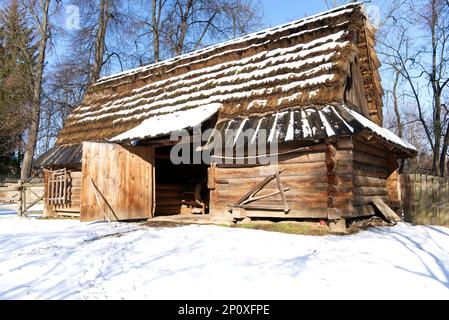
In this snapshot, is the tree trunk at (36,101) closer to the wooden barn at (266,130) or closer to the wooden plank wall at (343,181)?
the wooden barn at (266,130)

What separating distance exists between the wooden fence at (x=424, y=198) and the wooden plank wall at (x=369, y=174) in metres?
0.89

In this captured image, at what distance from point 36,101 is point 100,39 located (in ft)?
18.4

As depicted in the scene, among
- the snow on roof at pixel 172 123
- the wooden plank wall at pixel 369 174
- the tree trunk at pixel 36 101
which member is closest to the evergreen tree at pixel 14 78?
the tree trunk at pixel 36 101

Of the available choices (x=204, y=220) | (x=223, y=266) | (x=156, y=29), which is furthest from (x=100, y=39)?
(x=223, y=266)

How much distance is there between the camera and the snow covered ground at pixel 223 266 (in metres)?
4.10

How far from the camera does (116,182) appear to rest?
33.5 feet

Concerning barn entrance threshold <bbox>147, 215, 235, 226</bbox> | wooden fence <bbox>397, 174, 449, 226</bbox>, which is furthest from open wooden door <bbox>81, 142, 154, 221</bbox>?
wooden fence <bbox>397, 174, 449, 226</bbox>

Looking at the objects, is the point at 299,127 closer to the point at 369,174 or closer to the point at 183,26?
the point at 369,174

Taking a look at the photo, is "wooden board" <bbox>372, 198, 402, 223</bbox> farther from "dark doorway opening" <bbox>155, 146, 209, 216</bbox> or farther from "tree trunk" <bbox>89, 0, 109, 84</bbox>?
"tree trunk" <bbox>89, 0, 109, 84</bbox>

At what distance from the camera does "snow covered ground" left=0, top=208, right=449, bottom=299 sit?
410cm

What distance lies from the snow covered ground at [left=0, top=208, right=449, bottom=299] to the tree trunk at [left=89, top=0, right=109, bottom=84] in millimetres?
17680

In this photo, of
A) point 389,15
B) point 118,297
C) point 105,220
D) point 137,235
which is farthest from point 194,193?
point 389,15
